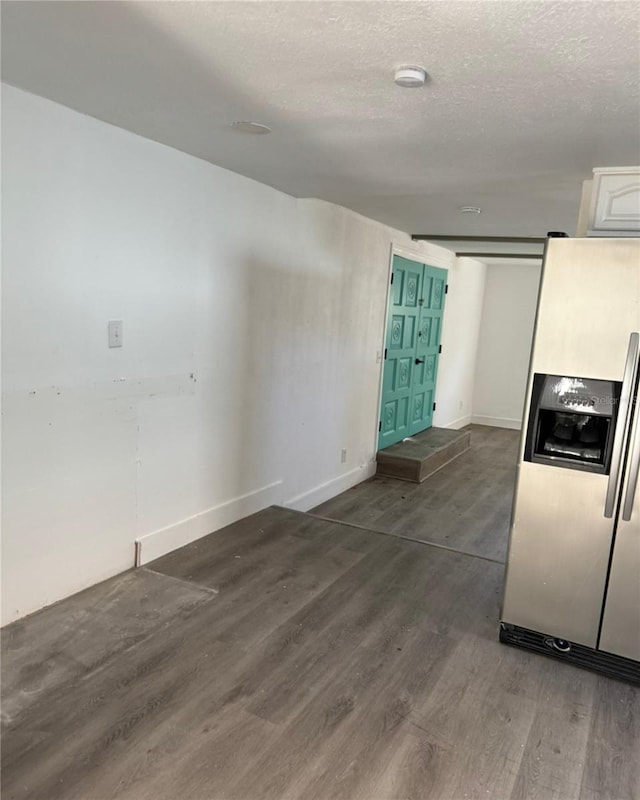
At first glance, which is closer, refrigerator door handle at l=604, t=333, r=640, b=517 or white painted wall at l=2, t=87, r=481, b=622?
refrigerator door handle at l=604, t=333, r=640, b=517

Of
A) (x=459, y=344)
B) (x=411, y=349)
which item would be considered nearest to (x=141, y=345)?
(x=411, y=349)

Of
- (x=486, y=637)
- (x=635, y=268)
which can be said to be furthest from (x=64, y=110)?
(x=486, y=637)

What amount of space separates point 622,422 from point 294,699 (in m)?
1.60

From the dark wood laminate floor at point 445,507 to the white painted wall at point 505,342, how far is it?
2275 millimetres

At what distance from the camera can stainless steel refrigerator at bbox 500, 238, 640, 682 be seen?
2.21 metres

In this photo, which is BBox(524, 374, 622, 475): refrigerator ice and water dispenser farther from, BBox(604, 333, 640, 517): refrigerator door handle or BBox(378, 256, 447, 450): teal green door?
BBox(378, 256, 447, 450): teal green door

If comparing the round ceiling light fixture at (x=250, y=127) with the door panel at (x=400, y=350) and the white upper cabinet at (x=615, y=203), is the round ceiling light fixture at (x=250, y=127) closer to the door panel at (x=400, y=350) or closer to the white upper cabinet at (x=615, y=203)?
the white upper cabinet at (x=615, y=203)

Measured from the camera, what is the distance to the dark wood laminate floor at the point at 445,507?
4168 mm

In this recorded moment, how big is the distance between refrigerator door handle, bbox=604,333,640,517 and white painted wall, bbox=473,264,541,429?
6.09 m

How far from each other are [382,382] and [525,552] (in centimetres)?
322

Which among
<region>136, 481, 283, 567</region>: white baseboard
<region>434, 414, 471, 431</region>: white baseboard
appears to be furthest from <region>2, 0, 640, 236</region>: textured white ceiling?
<region>434, 414, 471, 431</region>: white baseboard

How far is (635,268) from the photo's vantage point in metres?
2.17

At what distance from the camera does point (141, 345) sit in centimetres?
284

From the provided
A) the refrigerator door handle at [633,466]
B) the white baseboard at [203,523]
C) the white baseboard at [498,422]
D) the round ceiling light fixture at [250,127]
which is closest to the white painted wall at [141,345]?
the white baseboard at [203,523]
